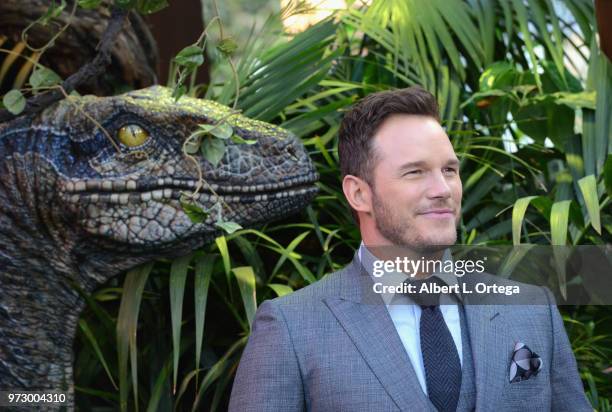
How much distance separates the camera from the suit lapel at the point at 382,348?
2.12 m

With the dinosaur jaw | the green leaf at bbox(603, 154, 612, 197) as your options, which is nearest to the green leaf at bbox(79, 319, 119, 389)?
the dinosaur jaw

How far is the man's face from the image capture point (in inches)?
86.3

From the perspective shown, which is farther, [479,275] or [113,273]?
[113,273]

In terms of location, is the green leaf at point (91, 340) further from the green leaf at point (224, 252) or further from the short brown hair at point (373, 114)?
the short brown hair at point (373, 114)

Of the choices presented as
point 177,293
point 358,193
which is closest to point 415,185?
point 358,193

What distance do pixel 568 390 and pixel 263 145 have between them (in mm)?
Result: 1116

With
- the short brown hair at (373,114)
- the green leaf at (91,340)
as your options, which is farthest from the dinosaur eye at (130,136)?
the short brown hair at (373,114)

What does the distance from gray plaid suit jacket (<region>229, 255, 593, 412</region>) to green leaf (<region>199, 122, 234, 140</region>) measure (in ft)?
2.24

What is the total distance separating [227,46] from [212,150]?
296mm

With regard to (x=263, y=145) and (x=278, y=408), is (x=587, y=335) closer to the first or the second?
(x=263, y=145)

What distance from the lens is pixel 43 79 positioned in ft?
9.61

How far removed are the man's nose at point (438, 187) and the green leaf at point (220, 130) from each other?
79 centimetres

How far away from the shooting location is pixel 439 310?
223 cm

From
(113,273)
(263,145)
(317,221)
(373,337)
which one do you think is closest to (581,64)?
(317,221)
